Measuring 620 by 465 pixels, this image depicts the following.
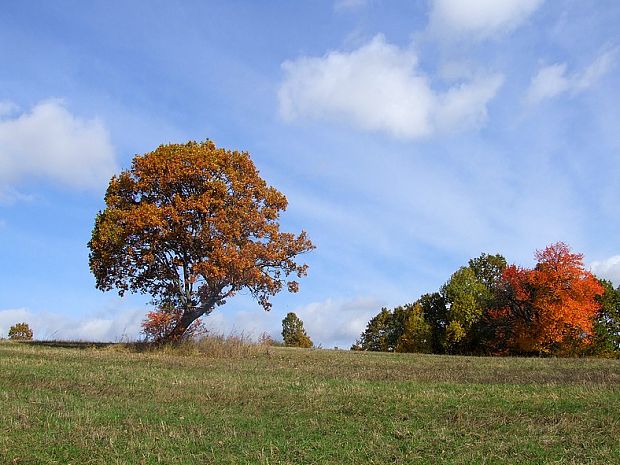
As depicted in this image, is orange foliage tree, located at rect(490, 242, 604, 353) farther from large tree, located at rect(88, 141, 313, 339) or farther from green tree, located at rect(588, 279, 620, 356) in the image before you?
large tree, located at rect(88, 141, 313, 339)

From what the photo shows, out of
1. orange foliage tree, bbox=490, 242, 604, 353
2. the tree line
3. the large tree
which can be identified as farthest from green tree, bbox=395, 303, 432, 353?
the large tree

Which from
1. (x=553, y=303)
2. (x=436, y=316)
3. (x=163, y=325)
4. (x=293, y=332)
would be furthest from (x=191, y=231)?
(x=293, y=332)

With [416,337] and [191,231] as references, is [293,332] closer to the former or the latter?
[416,337]

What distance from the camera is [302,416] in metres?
11.7

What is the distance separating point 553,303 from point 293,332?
131 feet

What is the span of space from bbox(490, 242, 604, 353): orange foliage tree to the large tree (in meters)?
25.1

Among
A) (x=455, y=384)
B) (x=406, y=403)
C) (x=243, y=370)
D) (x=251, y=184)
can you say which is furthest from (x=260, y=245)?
(x=406, y=403)

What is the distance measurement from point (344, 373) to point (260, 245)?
1097 cm

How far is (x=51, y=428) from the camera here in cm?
1068

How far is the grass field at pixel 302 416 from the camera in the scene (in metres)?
8.96

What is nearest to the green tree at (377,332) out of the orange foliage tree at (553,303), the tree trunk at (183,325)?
the orange foliage tree at (553,303)

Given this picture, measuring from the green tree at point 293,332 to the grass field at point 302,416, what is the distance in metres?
58.0

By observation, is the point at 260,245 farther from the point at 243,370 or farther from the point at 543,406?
the point at 543,406

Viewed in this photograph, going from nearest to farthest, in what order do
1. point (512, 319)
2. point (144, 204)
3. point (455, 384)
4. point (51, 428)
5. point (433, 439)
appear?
1. point (433, 439)
2. point (51, 428)
3. point (455, 384)
4. point (144, 204)
5. point (512, 319)
